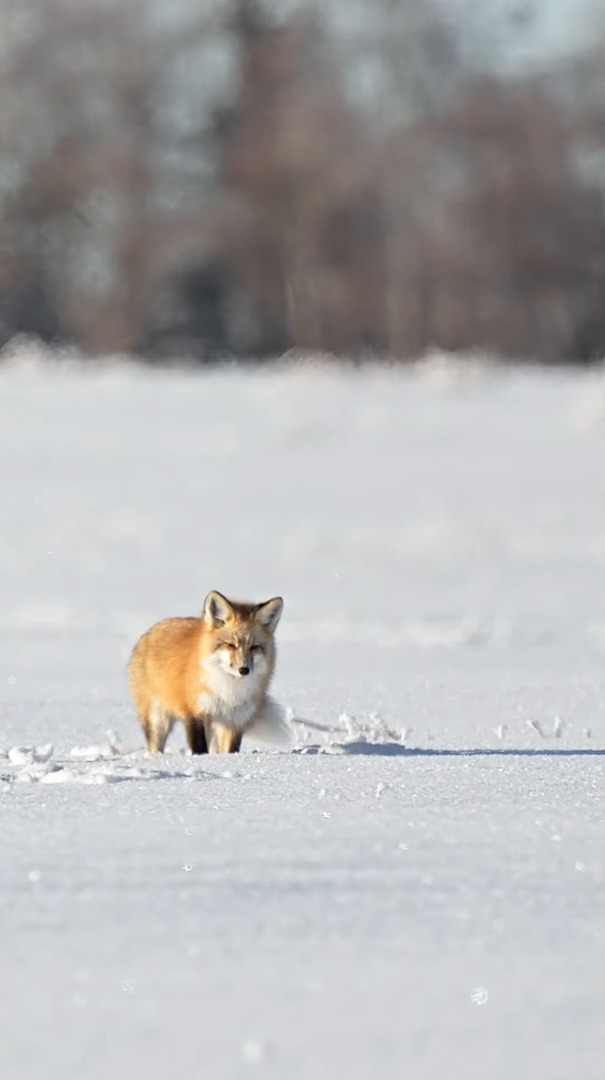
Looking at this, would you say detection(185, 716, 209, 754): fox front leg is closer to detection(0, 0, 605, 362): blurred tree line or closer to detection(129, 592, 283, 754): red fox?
detection(129, 592, 283, 754): red fox

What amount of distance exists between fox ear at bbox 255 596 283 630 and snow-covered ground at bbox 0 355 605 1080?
1.42 feet

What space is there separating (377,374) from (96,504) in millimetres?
4352

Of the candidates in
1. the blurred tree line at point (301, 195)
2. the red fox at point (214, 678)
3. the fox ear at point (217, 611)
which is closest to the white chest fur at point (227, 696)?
the red fox at point (214, 678)

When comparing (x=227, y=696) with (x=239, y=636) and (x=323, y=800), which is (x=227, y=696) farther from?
(x=323, y=800)

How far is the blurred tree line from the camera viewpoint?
27531mm

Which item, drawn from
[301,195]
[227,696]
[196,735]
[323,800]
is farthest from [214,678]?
[301,195]

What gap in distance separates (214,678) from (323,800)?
5.14 feet

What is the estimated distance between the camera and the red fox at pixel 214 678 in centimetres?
634

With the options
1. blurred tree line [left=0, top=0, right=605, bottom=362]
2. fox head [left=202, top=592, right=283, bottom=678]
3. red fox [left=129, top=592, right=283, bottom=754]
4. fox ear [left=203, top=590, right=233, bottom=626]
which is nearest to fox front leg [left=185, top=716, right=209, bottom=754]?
red fox [left=129, top=592, right=283, bottom=754]

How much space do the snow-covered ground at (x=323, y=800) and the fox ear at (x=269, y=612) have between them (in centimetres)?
43

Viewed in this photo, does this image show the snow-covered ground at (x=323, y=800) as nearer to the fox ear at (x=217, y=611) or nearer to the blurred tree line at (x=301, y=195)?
the fox ear at (x=217, y=611)

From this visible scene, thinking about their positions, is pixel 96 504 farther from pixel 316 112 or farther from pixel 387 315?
pixel 316 112

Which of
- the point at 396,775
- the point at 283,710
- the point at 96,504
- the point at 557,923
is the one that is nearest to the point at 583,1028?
the point at 557,923

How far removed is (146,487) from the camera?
59.5 ft
